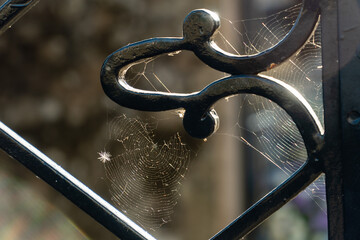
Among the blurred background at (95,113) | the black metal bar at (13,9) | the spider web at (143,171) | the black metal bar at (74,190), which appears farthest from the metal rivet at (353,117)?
the blurred background at (95,113)

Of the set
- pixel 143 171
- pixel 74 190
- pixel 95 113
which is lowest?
pixel 74 190

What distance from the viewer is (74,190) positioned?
30.9 inches

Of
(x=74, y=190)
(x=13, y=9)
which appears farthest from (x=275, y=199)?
(x=13, y=9)

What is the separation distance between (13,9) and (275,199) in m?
0.52

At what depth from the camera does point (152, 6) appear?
249cm

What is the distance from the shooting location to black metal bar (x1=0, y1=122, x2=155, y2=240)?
0.76 meters

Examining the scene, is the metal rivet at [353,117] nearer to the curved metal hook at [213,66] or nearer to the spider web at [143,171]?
the curved metal hook at [213,66]

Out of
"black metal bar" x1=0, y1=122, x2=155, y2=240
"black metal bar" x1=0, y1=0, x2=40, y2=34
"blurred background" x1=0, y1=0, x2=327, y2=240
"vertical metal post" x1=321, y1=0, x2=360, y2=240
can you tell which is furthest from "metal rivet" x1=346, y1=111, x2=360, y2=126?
"blurred background" x1=0, y1=0, x2=327, y2=240

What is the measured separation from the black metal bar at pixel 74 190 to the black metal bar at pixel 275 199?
0.13 meters

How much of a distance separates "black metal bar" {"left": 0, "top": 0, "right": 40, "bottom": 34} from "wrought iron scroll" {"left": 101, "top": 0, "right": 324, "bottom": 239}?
0.21 meters

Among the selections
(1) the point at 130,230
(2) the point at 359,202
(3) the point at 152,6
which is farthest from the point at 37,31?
(2) the point at 359,202

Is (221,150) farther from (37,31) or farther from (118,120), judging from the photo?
(37,31)

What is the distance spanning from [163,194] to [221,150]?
15.4 inches

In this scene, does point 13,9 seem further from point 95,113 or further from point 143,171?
point 95,113
